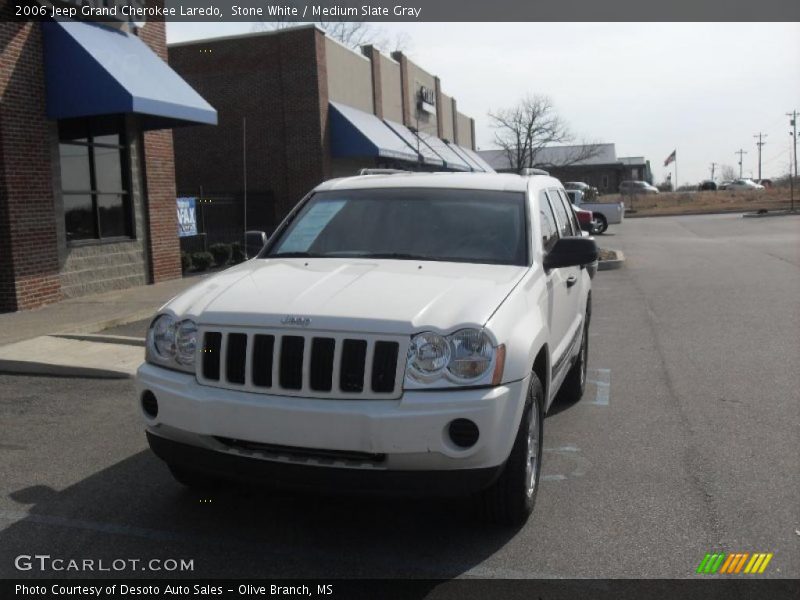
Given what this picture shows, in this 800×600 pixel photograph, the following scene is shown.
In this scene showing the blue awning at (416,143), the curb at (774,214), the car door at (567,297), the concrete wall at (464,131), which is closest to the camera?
the car door at (567,297)

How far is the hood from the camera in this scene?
3658 mm

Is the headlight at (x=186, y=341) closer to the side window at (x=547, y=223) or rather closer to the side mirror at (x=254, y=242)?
the side mirror at (x=254, y=242)

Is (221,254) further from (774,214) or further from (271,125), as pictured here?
(774,214)

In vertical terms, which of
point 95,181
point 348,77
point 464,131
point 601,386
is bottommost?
point 601,386

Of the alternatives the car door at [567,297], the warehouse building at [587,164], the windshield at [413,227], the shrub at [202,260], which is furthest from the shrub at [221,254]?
the warehouse building at [587,164]

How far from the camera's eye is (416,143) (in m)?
31.0


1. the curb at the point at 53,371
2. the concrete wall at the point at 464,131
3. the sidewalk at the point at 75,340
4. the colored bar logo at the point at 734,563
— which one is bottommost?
the colored bar logo at the point at 734,563

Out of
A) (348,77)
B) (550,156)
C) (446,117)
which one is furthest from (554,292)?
(550,156)

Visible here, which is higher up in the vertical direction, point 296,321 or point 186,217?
point 186,217

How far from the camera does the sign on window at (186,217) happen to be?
17.4 metres

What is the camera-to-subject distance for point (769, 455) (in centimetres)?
527

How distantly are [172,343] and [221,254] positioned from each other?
584 inches

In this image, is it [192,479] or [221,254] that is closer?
[192,479]

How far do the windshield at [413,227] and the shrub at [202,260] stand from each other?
12262 mm
